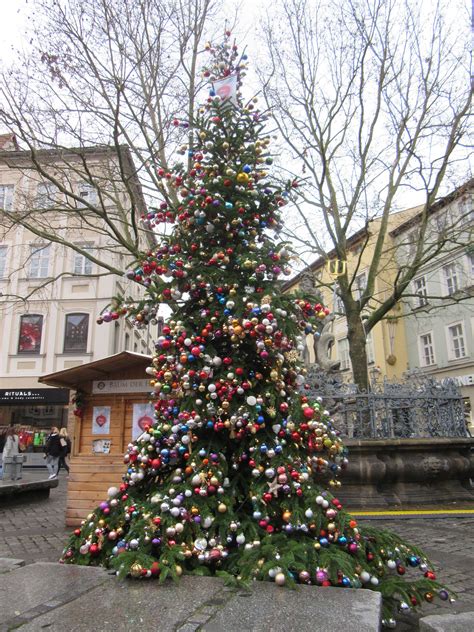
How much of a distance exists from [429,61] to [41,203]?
1029cm

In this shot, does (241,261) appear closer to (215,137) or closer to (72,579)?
(215,137)

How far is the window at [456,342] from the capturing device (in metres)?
27.6

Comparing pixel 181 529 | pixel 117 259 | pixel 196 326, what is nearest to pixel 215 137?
pixel 196 326

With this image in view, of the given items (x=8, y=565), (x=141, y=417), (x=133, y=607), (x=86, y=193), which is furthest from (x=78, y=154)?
(x=133, y=607)

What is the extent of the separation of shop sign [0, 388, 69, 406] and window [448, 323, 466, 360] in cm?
2055

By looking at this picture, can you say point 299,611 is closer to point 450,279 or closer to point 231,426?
point 231,426

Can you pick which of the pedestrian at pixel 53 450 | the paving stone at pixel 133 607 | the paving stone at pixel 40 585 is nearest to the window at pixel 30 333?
the pedestrian at pixel 53 450

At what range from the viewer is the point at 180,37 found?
11.7 metres

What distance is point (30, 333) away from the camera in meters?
25.2

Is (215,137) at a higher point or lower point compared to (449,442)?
higher

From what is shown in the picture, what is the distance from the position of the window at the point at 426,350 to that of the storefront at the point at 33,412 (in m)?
20.6

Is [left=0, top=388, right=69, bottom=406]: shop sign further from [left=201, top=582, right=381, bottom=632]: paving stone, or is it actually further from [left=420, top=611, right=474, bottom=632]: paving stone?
[left=420, top=611, right=474, bottom=632]: paving stone

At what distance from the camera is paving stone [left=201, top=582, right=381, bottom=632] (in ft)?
8.17

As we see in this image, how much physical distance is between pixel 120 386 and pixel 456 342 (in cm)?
2475
